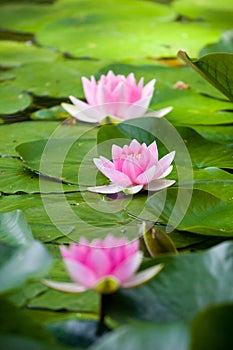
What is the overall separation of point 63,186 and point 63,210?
0.12m

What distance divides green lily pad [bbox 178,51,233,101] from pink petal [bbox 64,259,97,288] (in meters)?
0.73

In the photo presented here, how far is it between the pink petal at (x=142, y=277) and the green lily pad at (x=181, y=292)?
0.02m

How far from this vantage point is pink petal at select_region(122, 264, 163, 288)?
0.76m

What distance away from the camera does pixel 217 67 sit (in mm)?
1337

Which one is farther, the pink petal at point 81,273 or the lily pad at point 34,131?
the lily pad at point 34,131

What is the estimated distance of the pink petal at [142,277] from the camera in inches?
29.7

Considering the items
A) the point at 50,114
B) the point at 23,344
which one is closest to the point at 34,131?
the point at 50,114

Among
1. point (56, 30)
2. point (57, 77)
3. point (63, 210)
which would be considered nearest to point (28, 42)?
point (56, 30)

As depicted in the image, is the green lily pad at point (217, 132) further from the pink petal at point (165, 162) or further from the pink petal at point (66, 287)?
the pink petal at point (66, 287)

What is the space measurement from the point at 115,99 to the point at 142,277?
90 cm

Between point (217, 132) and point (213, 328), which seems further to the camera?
point (217, 132)

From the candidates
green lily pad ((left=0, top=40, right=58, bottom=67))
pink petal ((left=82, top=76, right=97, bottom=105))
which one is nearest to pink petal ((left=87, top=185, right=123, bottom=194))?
pink petal ((left=82, top=76, right=97, bottom=105))

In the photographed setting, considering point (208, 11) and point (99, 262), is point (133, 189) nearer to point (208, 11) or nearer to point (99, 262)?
point (99, 262)

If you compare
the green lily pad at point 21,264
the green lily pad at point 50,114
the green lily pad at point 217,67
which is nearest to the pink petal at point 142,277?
the green lily pad at point 21,264
